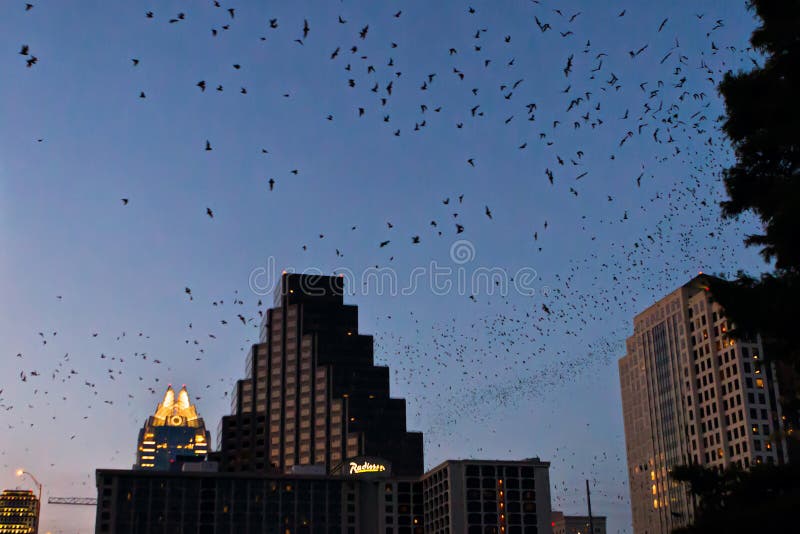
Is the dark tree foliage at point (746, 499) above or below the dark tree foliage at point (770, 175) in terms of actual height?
below

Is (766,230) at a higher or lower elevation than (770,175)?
lower

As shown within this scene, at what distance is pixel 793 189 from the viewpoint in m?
30.4

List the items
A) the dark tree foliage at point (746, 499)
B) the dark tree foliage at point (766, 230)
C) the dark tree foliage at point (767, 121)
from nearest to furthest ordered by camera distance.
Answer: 1. the dark tree foliage at point (746, 499)
2. the dark tree foliage at point (766, 230)
3. the dark tree foliage at point (767, 121)

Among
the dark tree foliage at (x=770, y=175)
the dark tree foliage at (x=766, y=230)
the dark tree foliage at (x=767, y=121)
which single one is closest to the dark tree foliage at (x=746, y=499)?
the dark tree foliage at (x=766, y=230)

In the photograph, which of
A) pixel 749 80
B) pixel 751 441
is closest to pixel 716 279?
pixel 749 80

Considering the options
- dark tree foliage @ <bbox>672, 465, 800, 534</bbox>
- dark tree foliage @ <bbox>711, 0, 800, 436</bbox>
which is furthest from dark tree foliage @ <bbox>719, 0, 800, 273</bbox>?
dark tree foliage @ <bbox>672, 465, 800, 534</bbox>

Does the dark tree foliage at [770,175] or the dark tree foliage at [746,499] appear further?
the dark tree foliage at [770,175]

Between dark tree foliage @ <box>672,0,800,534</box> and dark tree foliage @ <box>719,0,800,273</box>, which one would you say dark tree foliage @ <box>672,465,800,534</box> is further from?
dark tree foliage @ <box>719,0,800,273</box>

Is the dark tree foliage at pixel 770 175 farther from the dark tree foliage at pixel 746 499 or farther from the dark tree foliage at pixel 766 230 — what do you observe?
the dark tree foliage at pixel 746 499

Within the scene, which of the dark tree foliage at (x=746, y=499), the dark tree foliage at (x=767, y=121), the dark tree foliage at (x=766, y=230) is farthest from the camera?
the dark tree foliage at (x=767, y=121)

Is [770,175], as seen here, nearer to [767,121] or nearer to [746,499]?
[767,121]

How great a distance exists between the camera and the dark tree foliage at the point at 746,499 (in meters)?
26.4

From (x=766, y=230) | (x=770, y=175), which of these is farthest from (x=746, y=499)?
(x=770, y=175)

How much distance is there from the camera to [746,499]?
102 ft
